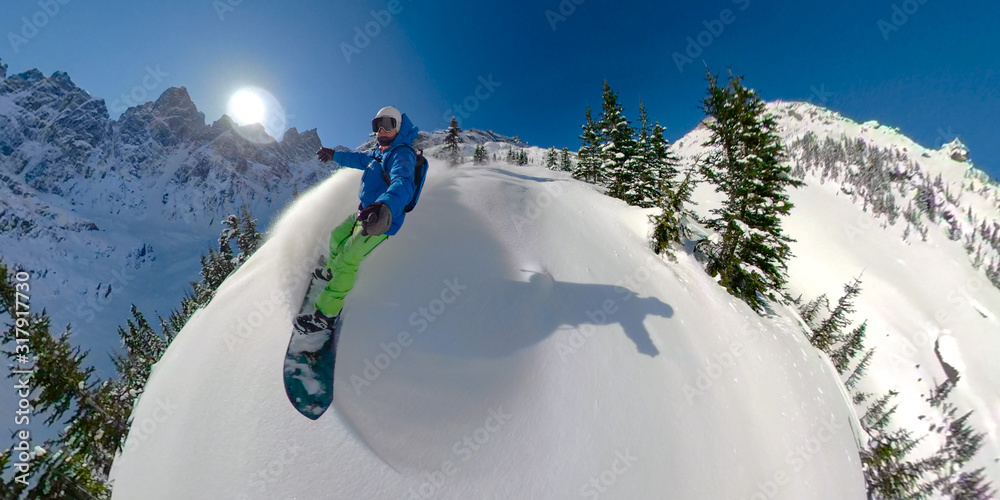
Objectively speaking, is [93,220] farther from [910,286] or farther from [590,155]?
[910,286]

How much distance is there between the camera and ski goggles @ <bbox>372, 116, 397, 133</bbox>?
14.2 feet

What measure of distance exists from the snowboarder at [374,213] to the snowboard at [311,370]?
0.11 meters

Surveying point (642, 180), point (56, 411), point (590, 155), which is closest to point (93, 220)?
point (56, 411)

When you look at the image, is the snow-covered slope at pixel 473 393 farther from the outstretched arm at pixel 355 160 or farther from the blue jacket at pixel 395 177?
the blue jacket at pixel 395 177

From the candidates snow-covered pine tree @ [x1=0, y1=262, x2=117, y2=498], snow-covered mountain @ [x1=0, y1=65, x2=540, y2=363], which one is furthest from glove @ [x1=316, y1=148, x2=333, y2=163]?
snow-covered mountain @ [x1=0, y1=65, x2=540, y2=363]

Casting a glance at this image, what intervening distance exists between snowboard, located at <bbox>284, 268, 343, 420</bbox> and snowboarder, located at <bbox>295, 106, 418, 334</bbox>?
113 millimetres

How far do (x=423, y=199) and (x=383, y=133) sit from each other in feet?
6.76

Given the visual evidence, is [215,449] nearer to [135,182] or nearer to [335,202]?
[335,202]

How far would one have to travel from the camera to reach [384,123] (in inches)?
170

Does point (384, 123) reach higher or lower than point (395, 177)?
higher

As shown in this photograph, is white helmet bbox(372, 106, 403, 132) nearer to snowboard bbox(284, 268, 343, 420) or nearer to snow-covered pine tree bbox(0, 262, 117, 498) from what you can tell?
snowboard bbox(284, 268, 343, 420)

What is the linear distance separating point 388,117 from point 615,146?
25344 mm

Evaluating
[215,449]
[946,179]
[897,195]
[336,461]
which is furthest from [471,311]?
[946,179]

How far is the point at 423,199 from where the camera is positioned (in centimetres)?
635
